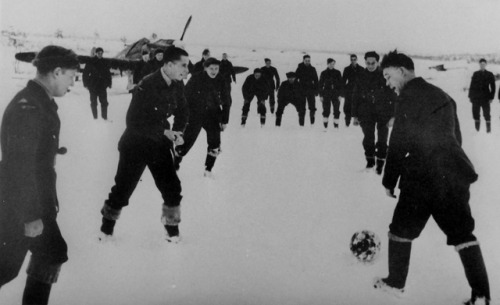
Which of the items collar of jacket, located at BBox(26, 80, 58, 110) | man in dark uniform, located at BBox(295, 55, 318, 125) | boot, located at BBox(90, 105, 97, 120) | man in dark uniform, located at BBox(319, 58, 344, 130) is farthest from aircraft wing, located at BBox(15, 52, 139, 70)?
man in dark uniform, located at BBox(319, 58, 344, 130)

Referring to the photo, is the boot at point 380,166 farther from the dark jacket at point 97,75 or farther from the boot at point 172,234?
the dark jacket at point 97,75

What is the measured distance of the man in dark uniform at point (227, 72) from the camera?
2.59 meters

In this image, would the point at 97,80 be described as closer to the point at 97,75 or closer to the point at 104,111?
the point at 97,75

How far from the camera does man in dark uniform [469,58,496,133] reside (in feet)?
8.14

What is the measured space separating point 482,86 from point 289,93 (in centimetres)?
148

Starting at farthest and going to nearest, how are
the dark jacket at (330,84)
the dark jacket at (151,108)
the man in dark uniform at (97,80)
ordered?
the dark jacket at (330,84) < the man in dark uniform at (97,80) < the dark jacket at (151,108)

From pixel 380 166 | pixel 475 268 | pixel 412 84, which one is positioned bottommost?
pixel 475 268

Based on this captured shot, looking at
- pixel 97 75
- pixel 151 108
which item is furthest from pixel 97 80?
pixel 151 108

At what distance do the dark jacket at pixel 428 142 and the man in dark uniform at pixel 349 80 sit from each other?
0.77 meters

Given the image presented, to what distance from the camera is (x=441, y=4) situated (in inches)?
98.6

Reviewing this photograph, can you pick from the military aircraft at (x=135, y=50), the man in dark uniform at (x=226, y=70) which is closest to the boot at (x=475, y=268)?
the man in dark uniform at (x=226, y=70)

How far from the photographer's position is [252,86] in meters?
3.12

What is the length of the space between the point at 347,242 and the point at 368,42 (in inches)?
43.8

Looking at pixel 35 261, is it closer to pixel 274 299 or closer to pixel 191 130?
pixel 274 299
